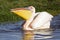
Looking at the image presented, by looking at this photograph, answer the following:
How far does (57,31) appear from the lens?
13398 mm

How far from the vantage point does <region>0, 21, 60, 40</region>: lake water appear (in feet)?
39.6

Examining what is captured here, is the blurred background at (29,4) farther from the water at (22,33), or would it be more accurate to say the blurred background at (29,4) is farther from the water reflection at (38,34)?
the water reflection at (38,34)

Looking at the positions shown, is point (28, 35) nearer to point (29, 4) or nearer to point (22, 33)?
point (22, 33)

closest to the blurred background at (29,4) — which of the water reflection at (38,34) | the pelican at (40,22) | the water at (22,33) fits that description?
the water at (22,33)

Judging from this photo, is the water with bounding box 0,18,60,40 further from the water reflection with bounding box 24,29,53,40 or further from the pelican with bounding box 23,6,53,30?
the pelican with bounding box 23,6,53,30

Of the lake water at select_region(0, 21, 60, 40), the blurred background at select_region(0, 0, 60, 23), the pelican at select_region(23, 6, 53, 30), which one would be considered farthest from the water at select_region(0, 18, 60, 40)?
the blurred background at select_region(0, 0, 60, 23)

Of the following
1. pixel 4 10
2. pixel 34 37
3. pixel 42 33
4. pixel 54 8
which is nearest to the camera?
pixel 34 37

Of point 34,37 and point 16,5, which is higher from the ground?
point 16,5

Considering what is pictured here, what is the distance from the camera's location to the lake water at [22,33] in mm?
12070

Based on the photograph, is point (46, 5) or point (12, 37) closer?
point (12, 37)

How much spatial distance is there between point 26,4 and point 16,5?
592 mm

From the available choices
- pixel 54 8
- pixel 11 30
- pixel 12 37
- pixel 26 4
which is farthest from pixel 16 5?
pixel 12 37

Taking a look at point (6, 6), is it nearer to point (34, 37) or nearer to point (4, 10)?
point (4, 10)

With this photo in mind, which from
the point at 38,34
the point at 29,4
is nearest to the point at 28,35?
the point at 38,34
